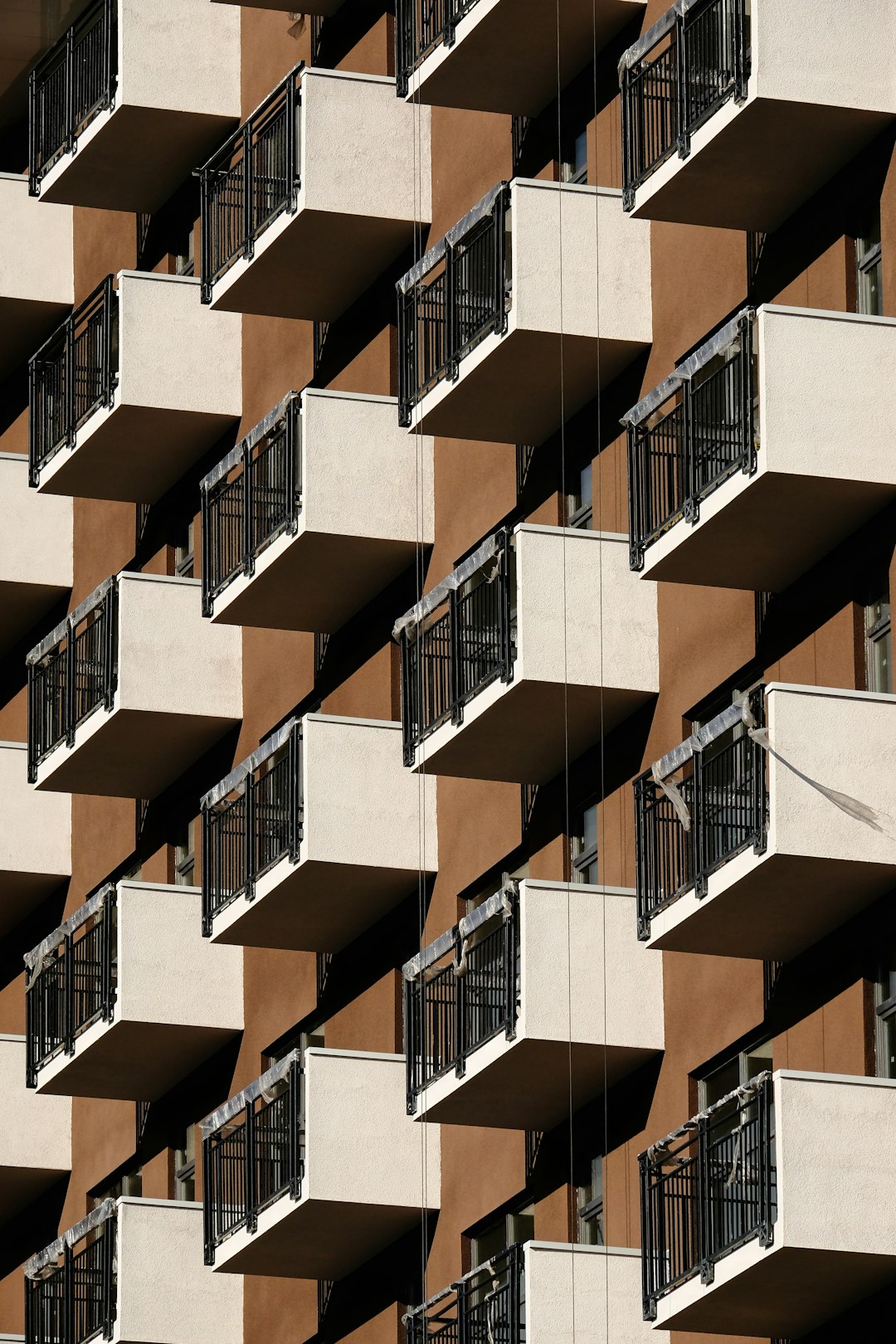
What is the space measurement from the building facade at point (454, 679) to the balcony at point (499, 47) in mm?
45

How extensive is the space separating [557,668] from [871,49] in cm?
600

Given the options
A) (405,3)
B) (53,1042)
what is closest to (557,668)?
(405,3)

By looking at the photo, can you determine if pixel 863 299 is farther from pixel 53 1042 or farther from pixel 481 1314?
pixel 53 1042

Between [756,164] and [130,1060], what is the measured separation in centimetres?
1449

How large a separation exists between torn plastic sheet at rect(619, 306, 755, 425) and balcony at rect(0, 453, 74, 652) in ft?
56.2

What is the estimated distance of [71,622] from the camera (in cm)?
4644

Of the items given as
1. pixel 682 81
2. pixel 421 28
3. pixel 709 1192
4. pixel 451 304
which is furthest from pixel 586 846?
pixel 421 28

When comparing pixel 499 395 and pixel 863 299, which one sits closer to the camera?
pixel 863 299

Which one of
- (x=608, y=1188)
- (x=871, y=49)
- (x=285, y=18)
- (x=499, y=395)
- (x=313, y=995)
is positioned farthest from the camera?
(x=285, y=18)

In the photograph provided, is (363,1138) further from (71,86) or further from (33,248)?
(33,248)

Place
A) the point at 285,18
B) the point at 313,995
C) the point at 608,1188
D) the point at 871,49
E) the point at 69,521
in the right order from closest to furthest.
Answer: the point at 871,49
the point at 608,1188
the point at 313,995
the point at 285,18
the point at 69,521

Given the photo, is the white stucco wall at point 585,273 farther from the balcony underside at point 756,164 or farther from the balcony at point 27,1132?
the balcony at point 27,1132

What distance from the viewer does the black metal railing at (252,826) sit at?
4128 cm

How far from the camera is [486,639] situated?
37.9 meters
